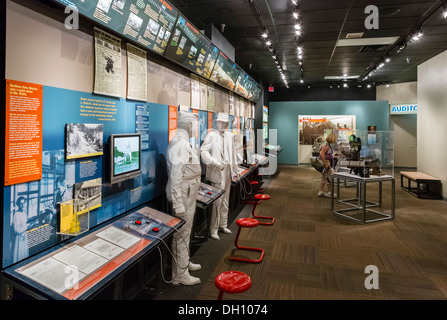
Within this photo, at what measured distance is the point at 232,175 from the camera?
450cm

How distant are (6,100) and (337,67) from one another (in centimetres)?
886

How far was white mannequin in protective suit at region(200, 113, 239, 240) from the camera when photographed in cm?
404

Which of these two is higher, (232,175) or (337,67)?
(337,67)

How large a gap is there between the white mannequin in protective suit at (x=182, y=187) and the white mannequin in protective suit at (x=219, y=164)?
91 cm

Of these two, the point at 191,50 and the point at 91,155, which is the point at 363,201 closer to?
the point at 191,50

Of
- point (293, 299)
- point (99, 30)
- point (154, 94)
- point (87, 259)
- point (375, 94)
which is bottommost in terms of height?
point (293, 299)

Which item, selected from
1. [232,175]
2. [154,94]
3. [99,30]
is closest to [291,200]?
[232,175]

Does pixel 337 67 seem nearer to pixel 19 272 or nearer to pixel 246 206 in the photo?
pixel 246 206

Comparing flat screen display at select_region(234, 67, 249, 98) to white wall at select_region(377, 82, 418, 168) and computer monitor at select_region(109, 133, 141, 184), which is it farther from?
white wall at select_region(377, 82, 418, 168)

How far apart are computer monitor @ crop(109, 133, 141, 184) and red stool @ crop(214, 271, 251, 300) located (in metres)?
1.13

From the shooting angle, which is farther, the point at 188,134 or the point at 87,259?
the point at 188,134

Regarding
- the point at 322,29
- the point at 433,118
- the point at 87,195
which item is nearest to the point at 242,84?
the point at 322,29

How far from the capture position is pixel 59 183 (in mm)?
1858

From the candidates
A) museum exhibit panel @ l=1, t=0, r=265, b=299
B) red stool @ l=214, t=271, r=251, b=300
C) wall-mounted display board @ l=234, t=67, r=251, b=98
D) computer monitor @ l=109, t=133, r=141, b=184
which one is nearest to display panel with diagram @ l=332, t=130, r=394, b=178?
wall-mounted display board @ l=234, t=67, r=251, b=98
